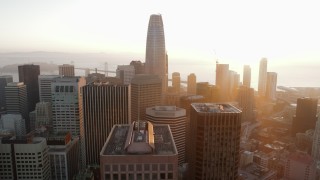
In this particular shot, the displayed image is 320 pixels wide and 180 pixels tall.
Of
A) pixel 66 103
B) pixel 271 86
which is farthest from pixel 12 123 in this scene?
pixel 271 86

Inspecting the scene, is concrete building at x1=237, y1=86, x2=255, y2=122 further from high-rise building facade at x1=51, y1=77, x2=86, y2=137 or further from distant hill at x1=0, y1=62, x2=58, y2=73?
distant hill at x1=0, y1=62, x2=58, y2=73

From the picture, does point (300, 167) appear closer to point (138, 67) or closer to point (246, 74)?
point (138, 67)

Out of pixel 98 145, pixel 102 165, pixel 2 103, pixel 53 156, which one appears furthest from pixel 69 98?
pixel 2 103

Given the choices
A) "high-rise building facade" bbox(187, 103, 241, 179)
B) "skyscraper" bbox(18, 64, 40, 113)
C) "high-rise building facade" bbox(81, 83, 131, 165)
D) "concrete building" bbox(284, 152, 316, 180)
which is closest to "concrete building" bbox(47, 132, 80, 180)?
"high-rise building facade" bbox(81, 83, 131, 165)

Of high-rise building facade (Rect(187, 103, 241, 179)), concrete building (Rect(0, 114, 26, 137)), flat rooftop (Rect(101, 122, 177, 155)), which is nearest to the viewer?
flat rooftop (Rect(101, 122, 177, 155))

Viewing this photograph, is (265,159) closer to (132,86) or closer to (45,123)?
(132,86)
